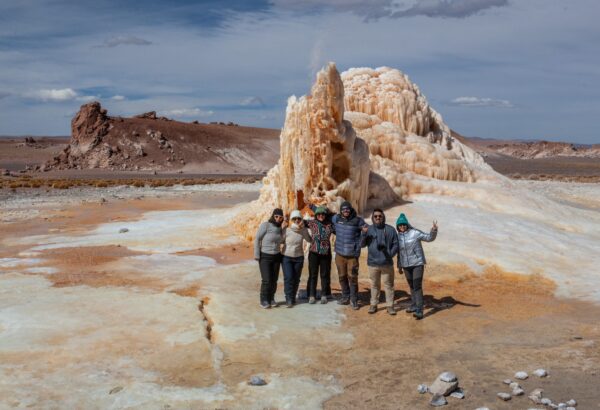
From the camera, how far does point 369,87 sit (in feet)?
59.4

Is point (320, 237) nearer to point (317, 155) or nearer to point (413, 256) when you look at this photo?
point (413, 256)

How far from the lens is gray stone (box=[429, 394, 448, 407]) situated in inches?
201

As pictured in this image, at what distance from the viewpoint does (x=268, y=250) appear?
7926mm

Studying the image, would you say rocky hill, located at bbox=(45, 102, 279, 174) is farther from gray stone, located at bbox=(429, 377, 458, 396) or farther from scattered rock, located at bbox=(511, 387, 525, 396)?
scattered rock, located at bbox=(511, 387, 525, 396)

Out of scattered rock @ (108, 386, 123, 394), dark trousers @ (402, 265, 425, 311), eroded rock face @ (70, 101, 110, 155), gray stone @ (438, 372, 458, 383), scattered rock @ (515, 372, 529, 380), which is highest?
eroded rock face @ (70, 101, 110, 155)

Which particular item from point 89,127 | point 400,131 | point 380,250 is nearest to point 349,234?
point 380,250

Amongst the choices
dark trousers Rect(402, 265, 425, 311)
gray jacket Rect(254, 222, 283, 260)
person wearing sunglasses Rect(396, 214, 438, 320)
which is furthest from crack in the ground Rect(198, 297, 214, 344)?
dark trousers Rect(402, 265, 425, 311)

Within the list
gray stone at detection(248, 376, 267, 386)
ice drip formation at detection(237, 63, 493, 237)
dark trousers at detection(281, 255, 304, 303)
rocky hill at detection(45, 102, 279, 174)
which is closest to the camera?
gray stone at detection(248, 376, 267, 386)

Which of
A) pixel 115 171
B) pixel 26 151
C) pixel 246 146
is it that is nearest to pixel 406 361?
pixel 115 171

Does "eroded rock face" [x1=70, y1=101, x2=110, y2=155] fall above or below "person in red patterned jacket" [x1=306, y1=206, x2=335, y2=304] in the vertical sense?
above

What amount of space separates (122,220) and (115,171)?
1983 inches

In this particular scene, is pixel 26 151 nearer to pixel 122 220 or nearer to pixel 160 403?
pixel 122 220

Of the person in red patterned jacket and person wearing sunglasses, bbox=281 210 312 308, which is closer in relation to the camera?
person wearing sunglasses, bbox=281 210 312 308

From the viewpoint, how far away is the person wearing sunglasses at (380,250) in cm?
761
